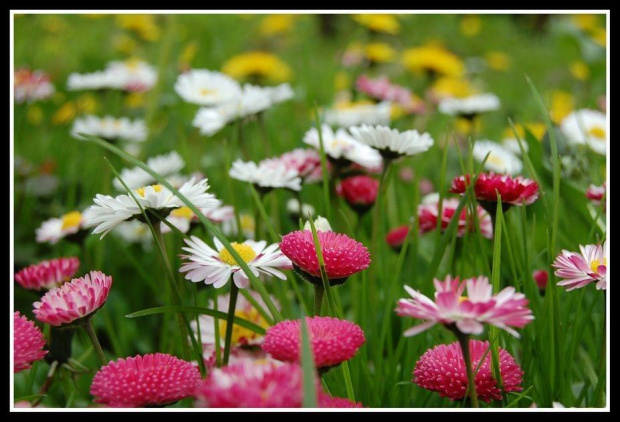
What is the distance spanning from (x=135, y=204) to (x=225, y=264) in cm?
8

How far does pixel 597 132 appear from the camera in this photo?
3.82ft

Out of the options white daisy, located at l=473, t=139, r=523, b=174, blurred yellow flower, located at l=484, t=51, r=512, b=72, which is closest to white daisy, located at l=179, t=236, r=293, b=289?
white daisy, located at l=473, t=139, r=523, b=174

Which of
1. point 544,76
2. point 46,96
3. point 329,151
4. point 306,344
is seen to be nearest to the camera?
point 306,344

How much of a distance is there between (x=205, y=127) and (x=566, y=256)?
60 centimetres

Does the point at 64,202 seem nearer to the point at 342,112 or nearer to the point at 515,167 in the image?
the point at 342,112

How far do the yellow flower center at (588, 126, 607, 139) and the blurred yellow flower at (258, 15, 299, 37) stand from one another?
168cm

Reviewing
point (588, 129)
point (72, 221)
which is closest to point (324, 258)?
point (72, 221)

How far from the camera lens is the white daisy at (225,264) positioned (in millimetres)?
479

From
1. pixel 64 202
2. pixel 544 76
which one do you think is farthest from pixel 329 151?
pixel 544 76

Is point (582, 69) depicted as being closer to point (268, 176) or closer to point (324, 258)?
point (268, 176)

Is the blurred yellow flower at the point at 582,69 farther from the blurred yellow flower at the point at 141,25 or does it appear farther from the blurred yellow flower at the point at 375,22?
the blurred yellow flower at the point at 141,25

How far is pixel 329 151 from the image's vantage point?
2.42 feet

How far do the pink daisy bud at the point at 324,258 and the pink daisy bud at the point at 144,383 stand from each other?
0.33ft

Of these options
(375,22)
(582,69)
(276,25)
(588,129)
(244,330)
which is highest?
(276,25)
